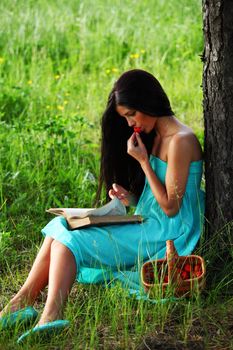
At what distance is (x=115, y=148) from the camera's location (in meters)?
5.00

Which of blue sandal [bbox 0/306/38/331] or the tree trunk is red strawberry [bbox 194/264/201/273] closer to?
the tree trunk

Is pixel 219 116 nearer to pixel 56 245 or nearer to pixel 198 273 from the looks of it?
pixel 198 273

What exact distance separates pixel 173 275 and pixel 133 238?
16.8 inches

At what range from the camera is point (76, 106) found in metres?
7.27

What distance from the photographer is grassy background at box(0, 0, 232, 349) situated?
14.3 feet

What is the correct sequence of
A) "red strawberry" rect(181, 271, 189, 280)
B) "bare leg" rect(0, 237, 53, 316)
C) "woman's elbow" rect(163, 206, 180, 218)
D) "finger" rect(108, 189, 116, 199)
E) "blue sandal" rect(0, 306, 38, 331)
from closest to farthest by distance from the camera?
"blue sandal" rect(0, 306, 38, 331) → "red strawberry" rect(181, 271, 189, 280) → "bare leg" rect(0, 237, 53, 316) → "woman's elbow" rect(163, 206, 180, 218) → "finger" rect(108, 189, 116, 199)

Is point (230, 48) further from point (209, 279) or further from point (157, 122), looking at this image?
point (209, 279)

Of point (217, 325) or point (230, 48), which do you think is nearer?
point (217, 325)

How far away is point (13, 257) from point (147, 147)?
953 millimetres

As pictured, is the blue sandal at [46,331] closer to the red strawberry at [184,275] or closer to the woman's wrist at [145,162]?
the red strawberry at [184,275]

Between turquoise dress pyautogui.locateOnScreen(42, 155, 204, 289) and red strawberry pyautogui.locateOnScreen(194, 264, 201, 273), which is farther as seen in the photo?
turquoise dress pyautogui.locateOnScreen(42, 155, 204, 289)

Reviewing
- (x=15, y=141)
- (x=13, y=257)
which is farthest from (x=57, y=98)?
(x=13, y=257)

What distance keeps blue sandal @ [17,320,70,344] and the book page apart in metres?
0.65

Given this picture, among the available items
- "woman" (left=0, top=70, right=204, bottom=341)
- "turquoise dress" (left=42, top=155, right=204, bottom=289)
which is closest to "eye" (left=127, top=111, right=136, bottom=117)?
"woman" (left=0, top=70, right=204, bottom=341)
